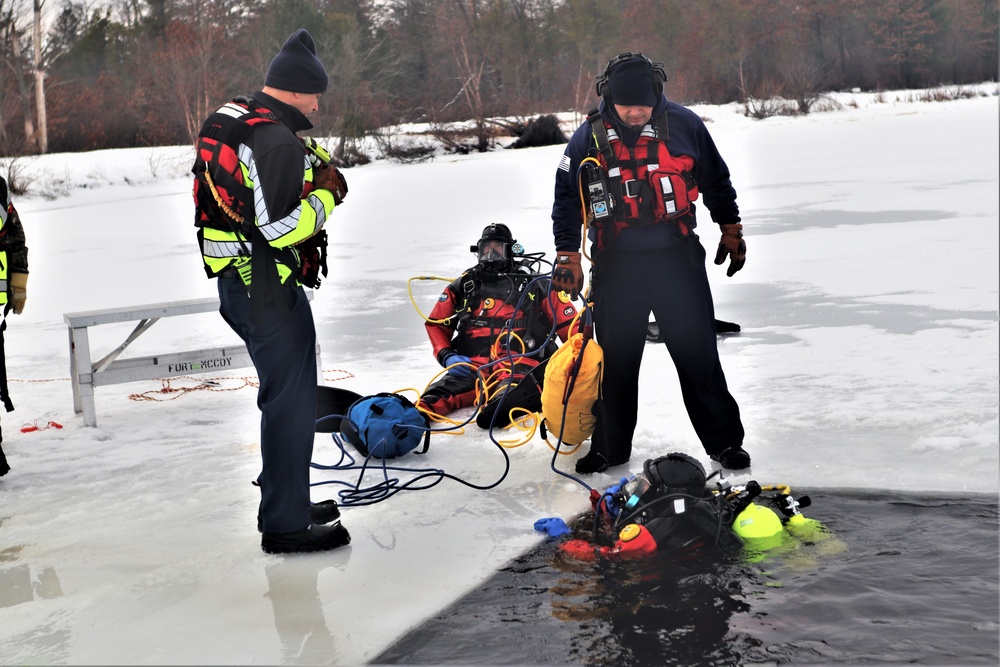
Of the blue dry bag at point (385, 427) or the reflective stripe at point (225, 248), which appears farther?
the blue dry bag at point (385, 427)

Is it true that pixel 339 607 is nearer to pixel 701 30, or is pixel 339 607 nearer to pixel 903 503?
pixel 903 503

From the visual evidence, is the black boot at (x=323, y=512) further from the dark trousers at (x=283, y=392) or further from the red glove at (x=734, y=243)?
the red glove at (x=734, y=243)

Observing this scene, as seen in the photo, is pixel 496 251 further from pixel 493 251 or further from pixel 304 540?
pixel 304 540

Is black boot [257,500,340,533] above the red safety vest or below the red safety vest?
below

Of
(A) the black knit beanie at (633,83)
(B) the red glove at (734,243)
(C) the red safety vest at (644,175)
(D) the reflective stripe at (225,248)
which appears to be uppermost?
(A) the black knit beanie at (633,83)

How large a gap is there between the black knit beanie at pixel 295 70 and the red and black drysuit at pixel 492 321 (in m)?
2.27

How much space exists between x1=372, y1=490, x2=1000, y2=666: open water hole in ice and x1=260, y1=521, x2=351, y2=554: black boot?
628mm

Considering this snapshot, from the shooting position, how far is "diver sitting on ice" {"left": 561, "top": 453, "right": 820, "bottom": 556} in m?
3.36

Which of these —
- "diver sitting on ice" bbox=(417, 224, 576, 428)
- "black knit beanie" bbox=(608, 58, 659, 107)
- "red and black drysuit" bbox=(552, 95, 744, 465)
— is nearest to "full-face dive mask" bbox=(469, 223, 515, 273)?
"diver sitting on ice" bbox=(417, 224, 576, 428)

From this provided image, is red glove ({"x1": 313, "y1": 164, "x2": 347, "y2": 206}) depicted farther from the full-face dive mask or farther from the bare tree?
the bare tree

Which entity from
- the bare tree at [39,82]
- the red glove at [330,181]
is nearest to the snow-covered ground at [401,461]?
the red glove at [330,181]

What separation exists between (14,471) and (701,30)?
1491 inches

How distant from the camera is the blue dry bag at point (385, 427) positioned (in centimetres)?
455

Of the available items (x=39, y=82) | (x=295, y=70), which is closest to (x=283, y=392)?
(x=295, y=70)
